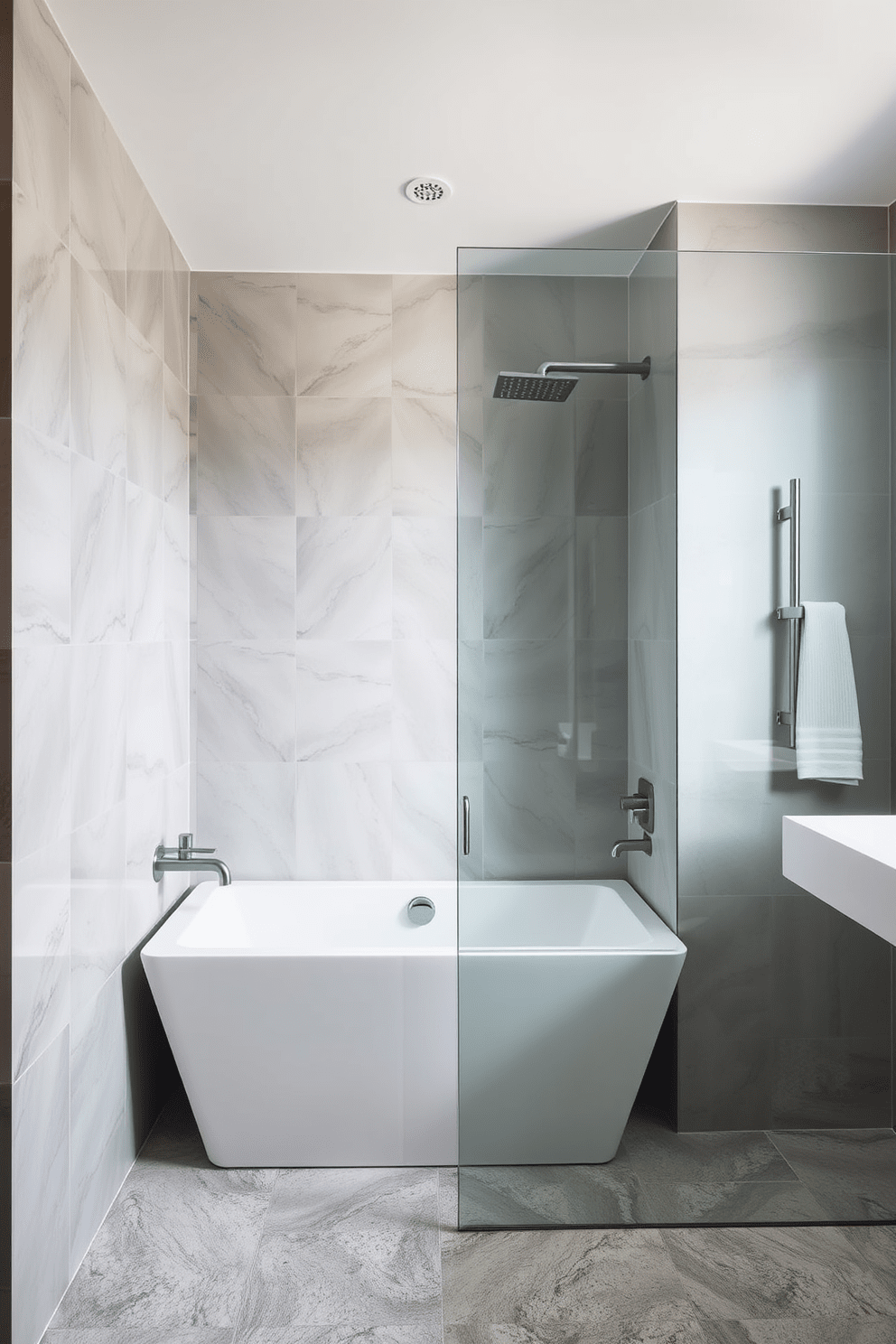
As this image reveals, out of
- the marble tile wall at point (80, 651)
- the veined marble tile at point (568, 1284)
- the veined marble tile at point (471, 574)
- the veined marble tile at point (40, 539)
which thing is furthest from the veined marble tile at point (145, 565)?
the veined marble tile at point (568, 1284)

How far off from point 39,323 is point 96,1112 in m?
1.74

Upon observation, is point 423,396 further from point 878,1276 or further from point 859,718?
point 878,1276

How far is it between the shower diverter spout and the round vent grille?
81 cm

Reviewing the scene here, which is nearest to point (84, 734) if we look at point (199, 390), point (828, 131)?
point (199, 390)

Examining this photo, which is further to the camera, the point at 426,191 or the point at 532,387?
the point at 426,191

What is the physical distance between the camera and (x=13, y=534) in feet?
5.54

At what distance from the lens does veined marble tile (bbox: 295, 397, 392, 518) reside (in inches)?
121

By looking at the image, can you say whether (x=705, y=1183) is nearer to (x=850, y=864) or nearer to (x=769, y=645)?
(x=850, y=864)

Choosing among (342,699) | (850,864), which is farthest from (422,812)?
(850,864)

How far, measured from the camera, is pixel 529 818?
204 centimetres

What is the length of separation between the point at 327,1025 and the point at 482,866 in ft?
2.20

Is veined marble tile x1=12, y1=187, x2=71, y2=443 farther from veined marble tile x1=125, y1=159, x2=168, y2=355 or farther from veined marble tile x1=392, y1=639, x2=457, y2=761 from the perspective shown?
veined marble tile x1=392, y1=639, x2=457, y2=761

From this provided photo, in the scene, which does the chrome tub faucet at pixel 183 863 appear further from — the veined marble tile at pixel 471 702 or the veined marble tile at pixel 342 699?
the veined marble tile at pixel 471 702

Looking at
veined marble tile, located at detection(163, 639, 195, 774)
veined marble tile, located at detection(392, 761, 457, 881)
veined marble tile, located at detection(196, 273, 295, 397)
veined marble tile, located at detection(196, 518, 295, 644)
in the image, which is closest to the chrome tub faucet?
veined marble tile, located at detection(163, 639, 195, 774)
